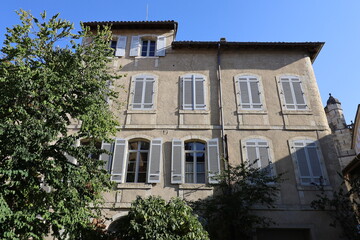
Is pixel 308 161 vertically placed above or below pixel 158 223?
above

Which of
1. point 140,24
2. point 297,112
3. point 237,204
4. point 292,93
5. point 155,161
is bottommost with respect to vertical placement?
point 237,204

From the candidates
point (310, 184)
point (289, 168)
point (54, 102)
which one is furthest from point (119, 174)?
point (310, 184)

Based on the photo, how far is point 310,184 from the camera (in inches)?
375

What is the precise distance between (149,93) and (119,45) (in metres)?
3.11

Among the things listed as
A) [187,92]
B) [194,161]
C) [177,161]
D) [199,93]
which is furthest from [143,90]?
[194,161]

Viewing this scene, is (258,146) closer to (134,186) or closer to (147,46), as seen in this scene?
(134,186)

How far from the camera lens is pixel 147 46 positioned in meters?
13.1

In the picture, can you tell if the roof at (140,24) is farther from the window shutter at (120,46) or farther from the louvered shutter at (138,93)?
the louvered shutter at (138,93)

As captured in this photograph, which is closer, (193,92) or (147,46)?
(193,92)

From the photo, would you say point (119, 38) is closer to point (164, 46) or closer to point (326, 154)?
point (164, 46)

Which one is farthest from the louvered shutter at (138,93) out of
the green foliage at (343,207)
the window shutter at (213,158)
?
the green foliage at (343,207)

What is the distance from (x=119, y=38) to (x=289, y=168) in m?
9.36

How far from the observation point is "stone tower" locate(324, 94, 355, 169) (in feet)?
79.3

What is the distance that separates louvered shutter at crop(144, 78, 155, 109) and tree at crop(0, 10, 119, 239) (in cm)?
346
